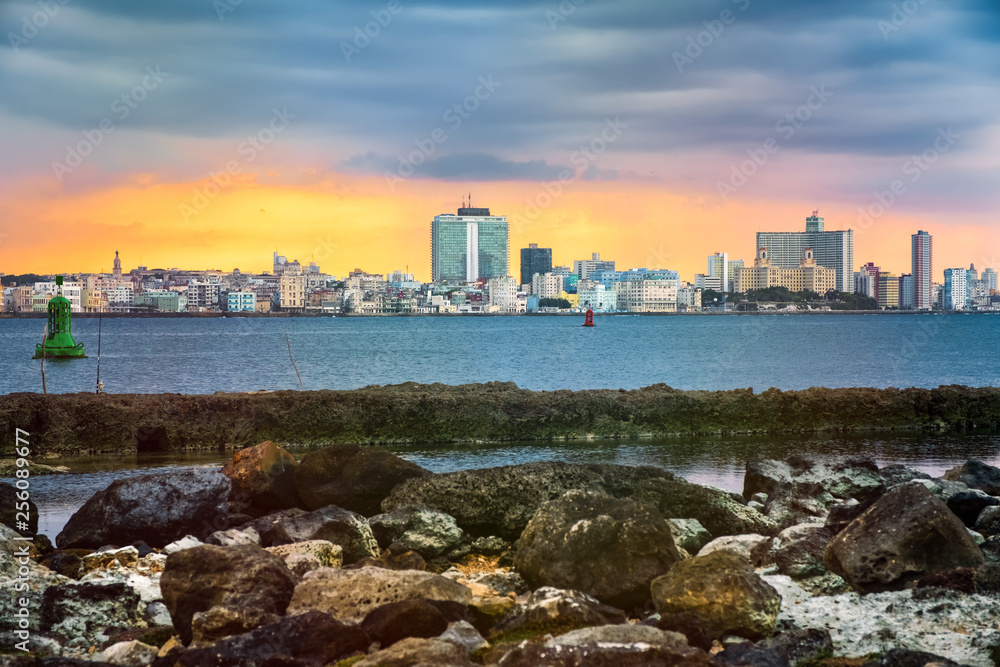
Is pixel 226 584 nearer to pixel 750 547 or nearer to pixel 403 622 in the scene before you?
pixel 403 622

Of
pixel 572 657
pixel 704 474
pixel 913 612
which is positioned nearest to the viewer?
pixel 572 657

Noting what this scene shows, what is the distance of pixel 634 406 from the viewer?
19.7 meters

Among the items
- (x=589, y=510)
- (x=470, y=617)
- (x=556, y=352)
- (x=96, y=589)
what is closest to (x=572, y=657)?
(x=470, y=617)

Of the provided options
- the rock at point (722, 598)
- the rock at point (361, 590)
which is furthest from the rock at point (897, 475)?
the rock at point (361, 590)

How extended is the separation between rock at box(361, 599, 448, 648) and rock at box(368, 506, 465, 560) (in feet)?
8.87

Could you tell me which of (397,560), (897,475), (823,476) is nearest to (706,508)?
(823,476)

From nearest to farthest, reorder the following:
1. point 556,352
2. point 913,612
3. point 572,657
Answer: point 572,657 < point 913,612 < point 556,352

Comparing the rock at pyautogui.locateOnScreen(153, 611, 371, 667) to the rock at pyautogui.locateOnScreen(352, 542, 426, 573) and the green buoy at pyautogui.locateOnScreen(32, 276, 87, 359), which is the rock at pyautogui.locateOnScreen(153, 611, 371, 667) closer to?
the rock at pyautogui.locateOnScreen(352, 542, 426, 573)

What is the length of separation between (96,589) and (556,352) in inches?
2440

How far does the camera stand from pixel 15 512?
10.6 metres

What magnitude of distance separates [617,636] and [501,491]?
182 inches

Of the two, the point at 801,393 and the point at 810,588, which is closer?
the point at 810,588

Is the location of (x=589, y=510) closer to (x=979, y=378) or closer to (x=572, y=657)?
(x=572, y=657)

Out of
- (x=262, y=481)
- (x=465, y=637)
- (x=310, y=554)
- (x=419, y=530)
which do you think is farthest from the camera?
(x=262, y=481)
